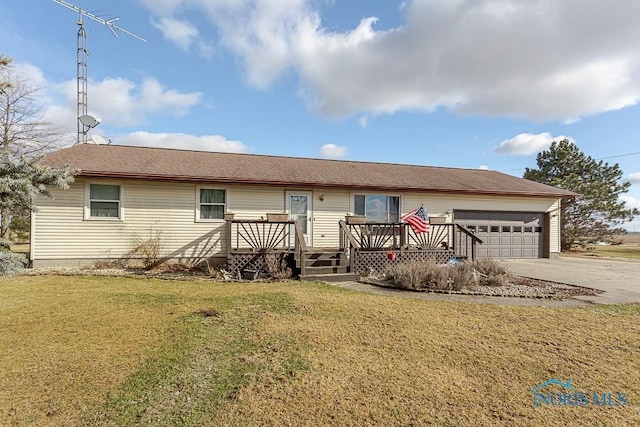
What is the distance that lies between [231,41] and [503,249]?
1391 cm

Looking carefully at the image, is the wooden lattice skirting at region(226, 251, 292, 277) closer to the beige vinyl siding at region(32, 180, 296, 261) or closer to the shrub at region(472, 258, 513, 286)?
the beige vinyl siding at region(32, 180, 296, 261)

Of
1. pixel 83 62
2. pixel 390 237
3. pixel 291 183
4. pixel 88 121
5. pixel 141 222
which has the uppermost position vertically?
pixel 83 62

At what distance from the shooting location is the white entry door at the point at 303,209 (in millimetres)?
11117

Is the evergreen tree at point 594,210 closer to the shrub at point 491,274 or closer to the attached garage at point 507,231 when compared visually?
the attached garage at point 507,231

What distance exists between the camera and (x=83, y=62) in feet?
50.6

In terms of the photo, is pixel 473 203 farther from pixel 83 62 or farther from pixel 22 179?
pixel 83 62

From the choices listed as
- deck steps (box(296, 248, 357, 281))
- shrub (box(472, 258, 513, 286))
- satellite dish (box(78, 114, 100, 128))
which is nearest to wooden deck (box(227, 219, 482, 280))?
deck steps (box(296, 248, 357, 281))

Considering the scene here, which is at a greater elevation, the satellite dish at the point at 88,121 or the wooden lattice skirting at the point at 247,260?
the satellite dish at the point at 88,121

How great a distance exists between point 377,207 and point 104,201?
29.5 ft

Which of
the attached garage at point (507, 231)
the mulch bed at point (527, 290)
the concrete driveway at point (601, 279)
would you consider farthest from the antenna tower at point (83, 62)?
the concrete driveway at point (601, 279)

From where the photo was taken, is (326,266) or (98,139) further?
(98,139)

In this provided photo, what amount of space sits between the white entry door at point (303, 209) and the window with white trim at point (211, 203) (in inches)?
85.7

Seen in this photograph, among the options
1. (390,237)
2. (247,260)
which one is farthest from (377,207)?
(247,260)

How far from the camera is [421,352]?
3.54 m
